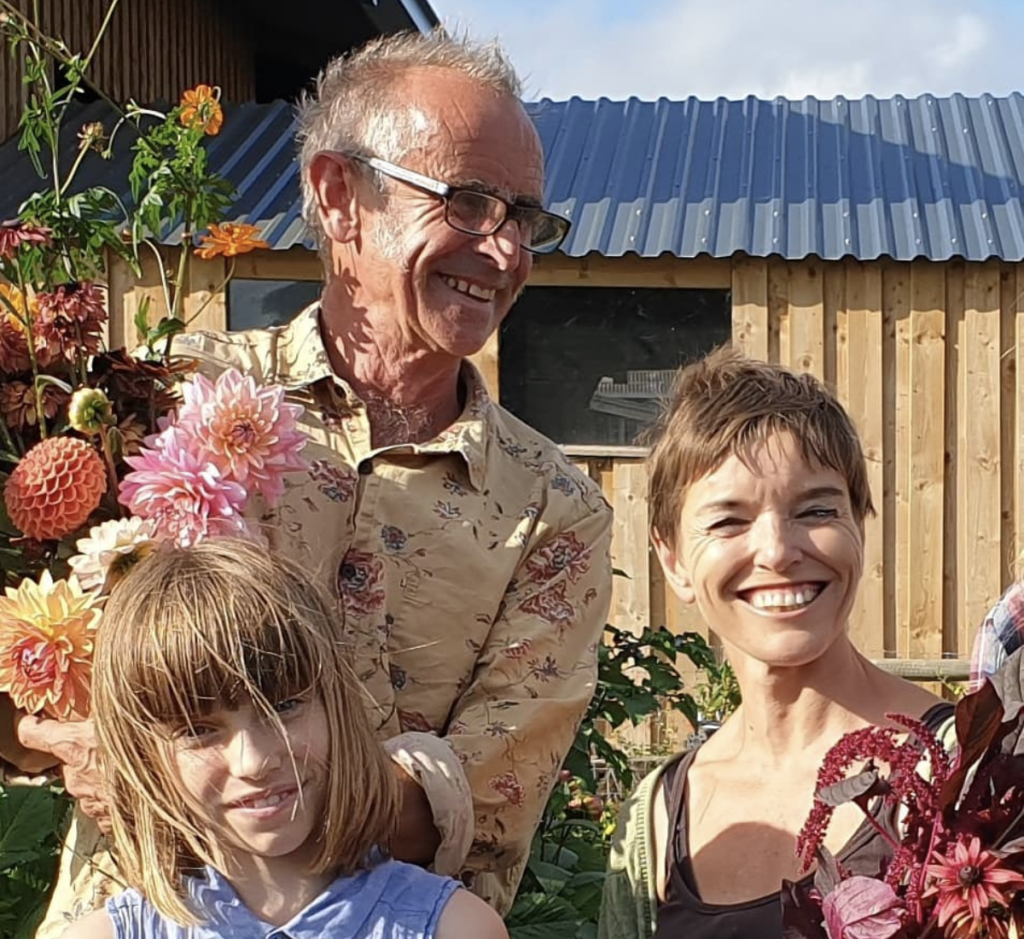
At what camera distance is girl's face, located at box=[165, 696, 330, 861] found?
58.6 inches

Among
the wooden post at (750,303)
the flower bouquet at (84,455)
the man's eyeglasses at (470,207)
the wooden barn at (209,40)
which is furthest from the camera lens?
the wooden barn at (209,40)

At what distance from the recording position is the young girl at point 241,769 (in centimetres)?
149

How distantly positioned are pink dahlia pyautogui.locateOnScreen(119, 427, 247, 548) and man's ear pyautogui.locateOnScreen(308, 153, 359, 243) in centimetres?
63

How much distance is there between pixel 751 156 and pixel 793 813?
6.00 metres

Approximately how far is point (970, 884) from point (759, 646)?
743 mm

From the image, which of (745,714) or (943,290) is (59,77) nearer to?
(943,290)

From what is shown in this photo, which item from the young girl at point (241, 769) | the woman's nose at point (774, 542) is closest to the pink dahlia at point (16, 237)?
the young girl at point (241, 769)

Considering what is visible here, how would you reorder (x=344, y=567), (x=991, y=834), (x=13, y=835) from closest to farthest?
(x=991, y=834) → (x=344, y=567) → (x=13, y=835)

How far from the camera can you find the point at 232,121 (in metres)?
7.78

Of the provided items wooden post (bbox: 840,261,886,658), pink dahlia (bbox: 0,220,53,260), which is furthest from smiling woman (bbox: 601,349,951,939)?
wooden post (bbox: 840,261,886,658)

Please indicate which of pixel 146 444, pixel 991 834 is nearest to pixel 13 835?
pixel 146 444

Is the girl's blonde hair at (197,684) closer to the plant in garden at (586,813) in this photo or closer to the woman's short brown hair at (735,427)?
the woman's short brown hair at (735,427)

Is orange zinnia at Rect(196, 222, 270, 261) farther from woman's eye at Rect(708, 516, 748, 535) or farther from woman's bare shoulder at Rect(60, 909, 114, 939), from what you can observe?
woman's bare shoulder at Rect(60, 909, 114, 939)

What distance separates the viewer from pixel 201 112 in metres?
2.33
